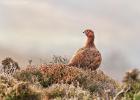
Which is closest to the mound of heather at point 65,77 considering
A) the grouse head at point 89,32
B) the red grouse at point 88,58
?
the red grouse at point 88,58

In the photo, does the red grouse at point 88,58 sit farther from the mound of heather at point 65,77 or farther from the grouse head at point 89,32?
the mound of heather at point 65,77

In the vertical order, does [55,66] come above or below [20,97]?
above

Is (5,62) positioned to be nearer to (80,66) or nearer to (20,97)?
(80,66)

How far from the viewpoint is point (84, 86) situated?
2683 centimetres

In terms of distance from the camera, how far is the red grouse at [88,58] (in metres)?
29.5

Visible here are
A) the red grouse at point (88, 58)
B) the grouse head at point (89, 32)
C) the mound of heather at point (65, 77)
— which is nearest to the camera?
the mound of heather at point (65, 77)

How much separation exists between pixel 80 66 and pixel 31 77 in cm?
340

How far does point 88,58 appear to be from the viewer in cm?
2958

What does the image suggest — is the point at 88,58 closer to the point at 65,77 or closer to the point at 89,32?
the point at 89,32

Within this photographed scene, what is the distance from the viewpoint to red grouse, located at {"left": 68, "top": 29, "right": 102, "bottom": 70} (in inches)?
1163

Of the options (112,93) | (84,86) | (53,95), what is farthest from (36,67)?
(53,95)

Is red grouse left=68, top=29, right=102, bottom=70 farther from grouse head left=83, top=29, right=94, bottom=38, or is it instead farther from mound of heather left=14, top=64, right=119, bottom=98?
mound of heather left=14, top=64, right=119, bottom=98

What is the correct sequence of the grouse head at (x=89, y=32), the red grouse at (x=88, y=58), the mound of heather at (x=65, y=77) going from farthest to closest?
the grouse head at (x=89, y=32), the red grouse at (x=88, y=58), the mound of heather at (x=65, y=77)

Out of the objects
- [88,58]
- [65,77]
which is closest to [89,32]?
[88,58]
